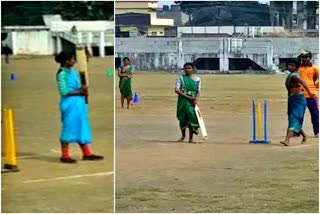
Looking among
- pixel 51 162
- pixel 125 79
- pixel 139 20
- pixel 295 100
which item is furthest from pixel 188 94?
pixel 51 162

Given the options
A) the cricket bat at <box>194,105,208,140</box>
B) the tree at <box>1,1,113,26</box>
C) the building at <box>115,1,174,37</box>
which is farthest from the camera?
the cricket bat at <box>194,105,208,140</box>

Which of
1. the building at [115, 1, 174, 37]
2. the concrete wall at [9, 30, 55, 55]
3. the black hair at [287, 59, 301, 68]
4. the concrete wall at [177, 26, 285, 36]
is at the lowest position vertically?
the black hair at [287, 59, 301, 68]

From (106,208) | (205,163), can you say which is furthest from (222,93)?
(106,208)

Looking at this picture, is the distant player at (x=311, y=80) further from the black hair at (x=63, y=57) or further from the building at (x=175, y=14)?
the black hair at (x=63, y=57)

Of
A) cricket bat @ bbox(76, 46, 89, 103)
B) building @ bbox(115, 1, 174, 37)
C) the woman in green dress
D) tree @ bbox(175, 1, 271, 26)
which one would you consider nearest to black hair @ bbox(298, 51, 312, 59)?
tree @ bbox(175, 1, 271, 26)

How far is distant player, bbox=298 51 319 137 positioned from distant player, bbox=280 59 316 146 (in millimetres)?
23

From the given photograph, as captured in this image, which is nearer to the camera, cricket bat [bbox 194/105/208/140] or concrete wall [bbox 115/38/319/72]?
Result: concrete wall [bbox 115/38/319/72]

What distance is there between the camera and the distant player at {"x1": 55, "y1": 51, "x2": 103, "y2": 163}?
6453 millimetres

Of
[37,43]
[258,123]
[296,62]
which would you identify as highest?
[37,43]

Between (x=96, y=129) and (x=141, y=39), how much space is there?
0.62 meters

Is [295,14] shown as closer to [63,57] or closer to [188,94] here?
[188,94]

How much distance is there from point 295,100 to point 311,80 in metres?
0.16

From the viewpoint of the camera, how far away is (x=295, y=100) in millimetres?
6738

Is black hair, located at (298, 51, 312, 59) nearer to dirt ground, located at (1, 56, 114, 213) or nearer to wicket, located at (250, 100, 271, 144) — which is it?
wicket, located at (250, 100, 271, 144)
